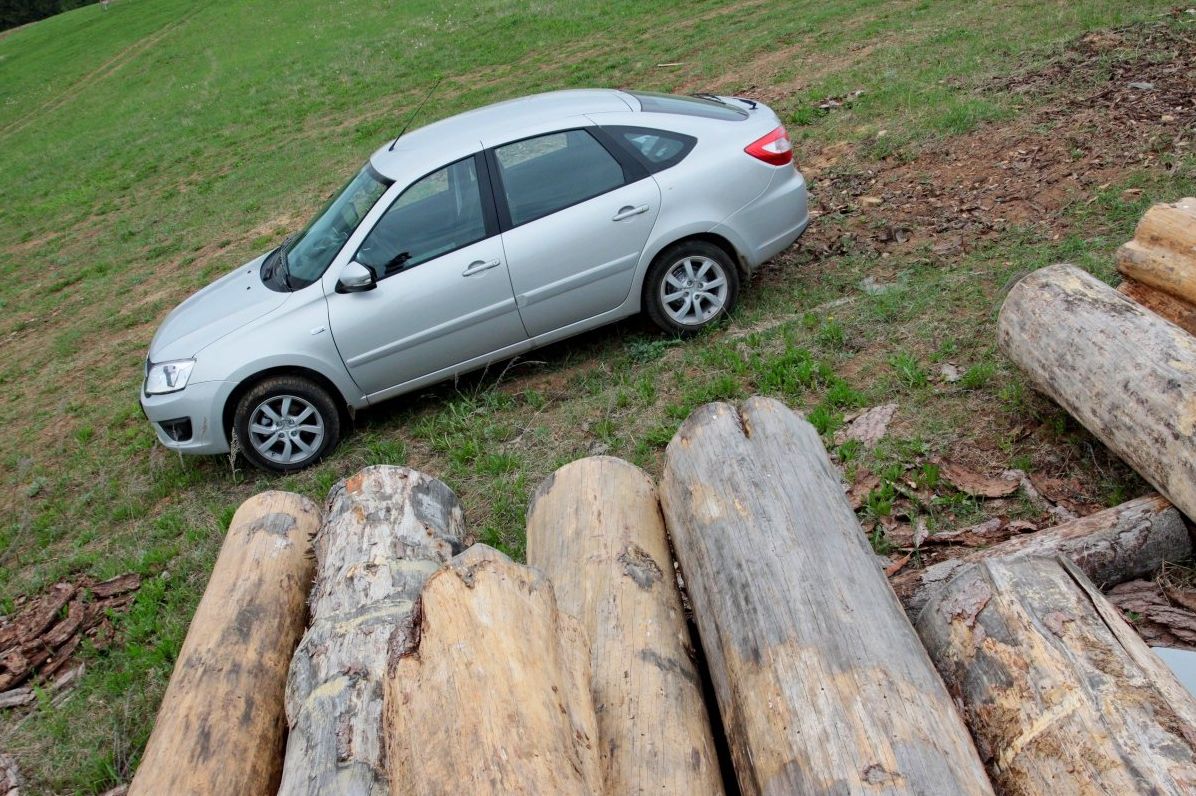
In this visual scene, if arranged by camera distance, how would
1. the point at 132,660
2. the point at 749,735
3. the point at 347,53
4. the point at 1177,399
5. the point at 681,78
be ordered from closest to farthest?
the point at 749,735 → the point at 1177,399 → the point at 132,660 → the point at 681,78 → the point at 347,53

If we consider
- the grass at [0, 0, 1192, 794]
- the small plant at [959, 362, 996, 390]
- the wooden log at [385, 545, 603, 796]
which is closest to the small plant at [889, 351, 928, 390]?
the grass at [0, 0, 1192, 794]

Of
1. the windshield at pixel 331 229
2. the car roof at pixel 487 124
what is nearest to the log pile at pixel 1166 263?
the car roof at pixel 487 124

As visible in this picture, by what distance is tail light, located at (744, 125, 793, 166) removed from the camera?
6.90m

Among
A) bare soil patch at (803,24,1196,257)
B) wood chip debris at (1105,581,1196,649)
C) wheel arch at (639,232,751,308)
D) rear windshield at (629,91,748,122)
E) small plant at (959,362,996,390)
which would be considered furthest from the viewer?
bare soil patch at (803,24,1196,257)

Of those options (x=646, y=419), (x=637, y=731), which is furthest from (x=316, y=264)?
(x=637, y=731)

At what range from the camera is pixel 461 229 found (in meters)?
6.63

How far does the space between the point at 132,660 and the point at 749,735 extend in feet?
12.5

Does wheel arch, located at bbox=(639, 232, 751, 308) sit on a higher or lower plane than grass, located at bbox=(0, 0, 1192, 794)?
higher

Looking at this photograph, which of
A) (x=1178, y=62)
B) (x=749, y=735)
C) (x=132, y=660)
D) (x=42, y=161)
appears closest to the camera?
(x=749, y=735)

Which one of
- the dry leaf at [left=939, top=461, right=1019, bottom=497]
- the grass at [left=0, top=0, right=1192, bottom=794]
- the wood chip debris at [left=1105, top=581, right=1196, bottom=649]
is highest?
the wood chip debris at [left=1105, top=581, right=1196, bottom=649]

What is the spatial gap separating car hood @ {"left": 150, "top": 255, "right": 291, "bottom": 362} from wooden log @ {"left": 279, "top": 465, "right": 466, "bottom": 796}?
2.72 metres

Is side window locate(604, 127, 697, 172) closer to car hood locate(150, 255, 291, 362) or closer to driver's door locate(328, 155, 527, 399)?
driver's door locate(328, 155, 527, 399)

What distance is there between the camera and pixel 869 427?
5297 millimetres

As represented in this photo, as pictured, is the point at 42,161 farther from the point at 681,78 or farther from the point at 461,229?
the point at 461,229
